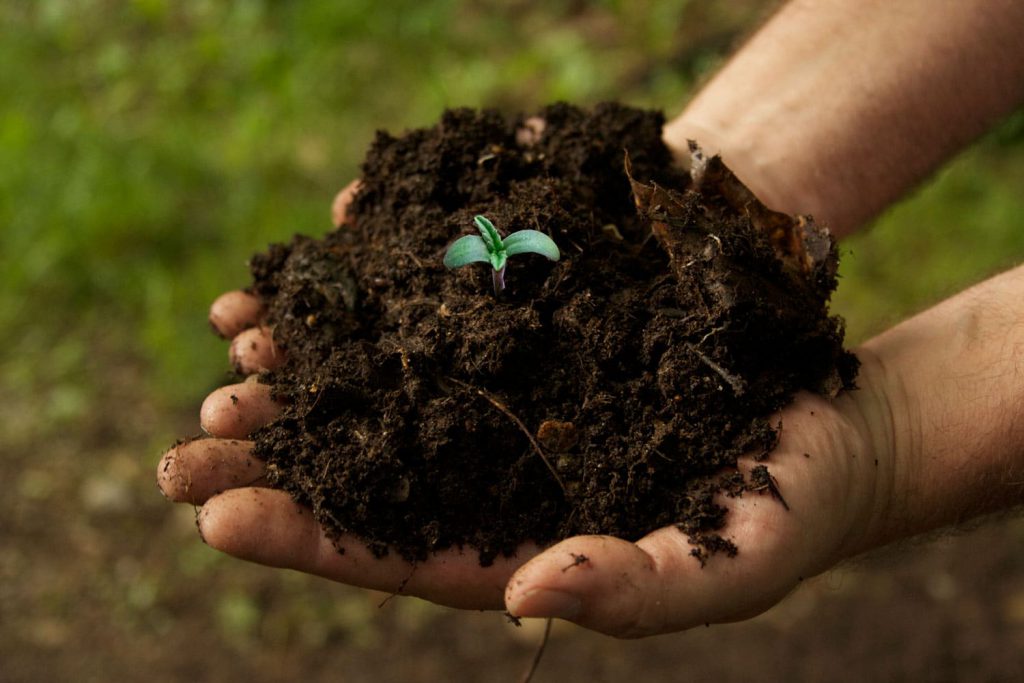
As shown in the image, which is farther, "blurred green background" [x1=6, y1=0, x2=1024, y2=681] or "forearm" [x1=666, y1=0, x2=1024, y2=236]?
"blurred green background" [x1=6, y1=0, x2=1024, y2=681]

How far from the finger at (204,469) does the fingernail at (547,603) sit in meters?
0.68

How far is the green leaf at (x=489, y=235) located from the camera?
198cm

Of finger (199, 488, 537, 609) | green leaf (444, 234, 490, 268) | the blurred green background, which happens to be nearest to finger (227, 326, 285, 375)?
finger (199, 488, 537, 609)

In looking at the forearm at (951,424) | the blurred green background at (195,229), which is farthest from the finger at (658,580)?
the blurred green background at (195,229)

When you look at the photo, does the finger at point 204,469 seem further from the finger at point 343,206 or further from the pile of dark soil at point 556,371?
the finger at point 343,206

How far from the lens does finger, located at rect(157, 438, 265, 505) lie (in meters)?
1.87

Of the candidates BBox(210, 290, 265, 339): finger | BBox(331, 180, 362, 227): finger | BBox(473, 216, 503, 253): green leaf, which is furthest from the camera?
BBox(331, 180, 362, 227): finger

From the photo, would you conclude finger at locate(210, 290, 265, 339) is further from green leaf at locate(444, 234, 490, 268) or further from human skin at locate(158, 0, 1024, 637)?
green leaf at locate(444, 234, 490, 268)

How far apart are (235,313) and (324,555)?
2.58ft

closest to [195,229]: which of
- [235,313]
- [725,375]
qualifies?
[235,313]

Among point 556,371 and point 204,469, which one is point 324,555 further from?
point 556,371

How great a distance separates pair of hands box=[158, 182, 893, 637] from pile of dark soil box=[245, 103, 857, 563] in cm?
4

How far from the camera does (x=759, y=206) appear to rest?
2.17 meters

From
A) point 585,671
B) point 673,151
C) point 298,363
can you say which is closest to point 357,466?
point 298,363
